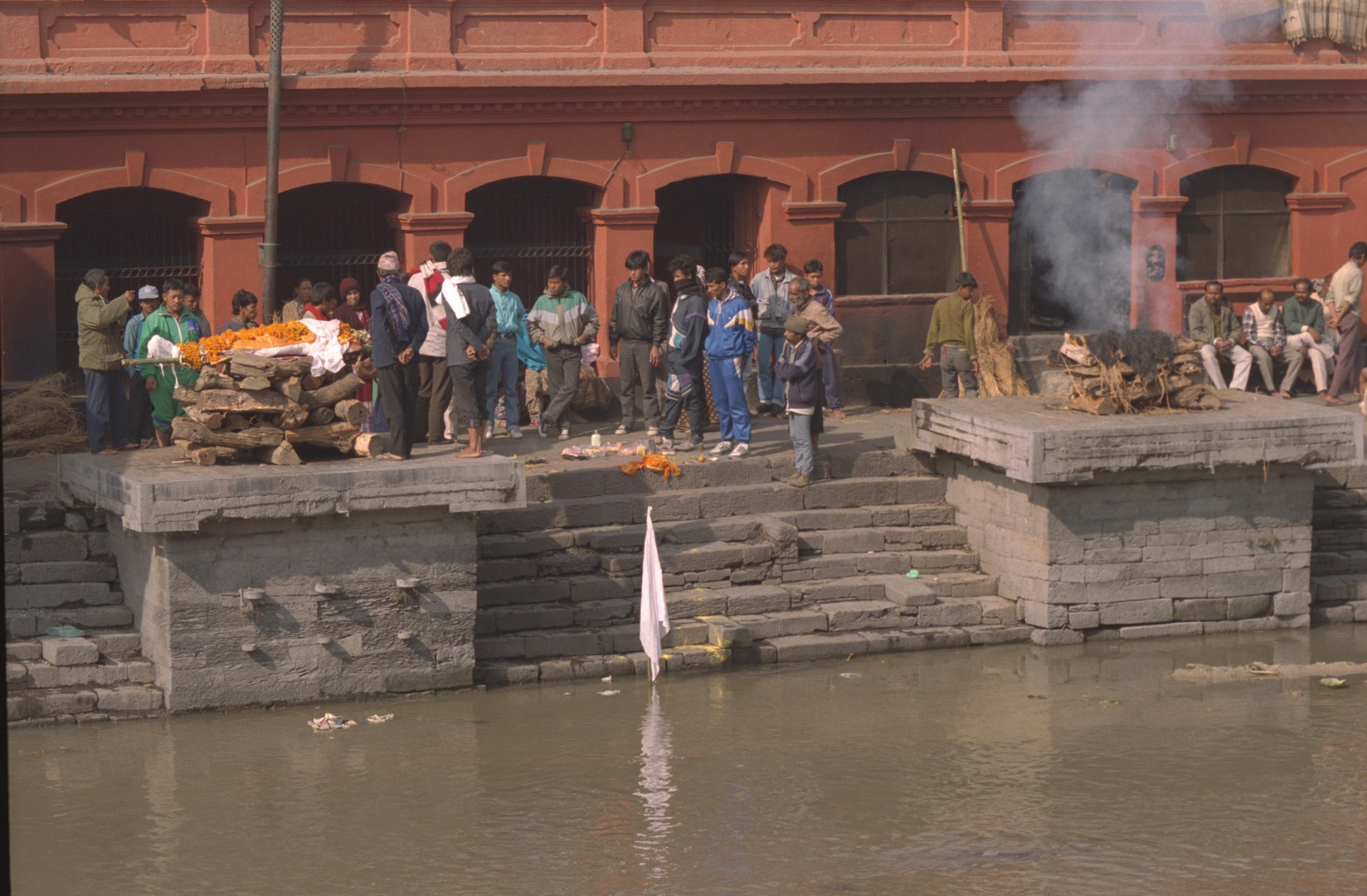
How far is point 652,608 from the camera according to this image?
11844 mm

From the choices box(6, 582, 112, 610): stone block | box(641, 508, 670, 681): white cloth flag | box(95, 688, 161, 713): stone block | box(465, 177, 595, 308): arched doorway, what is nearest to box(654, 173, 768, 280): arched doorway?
box(465, 177, 595, 308): arched doorway

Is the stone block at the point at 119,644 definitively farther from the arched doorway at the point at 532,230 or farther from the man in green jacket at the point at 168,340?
the arched doorway at the point at 532,230

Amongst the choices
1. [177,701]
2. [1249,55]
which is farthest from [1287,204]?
[177,701]

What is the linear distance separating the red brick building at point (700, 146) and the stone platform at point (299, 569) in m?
5.81

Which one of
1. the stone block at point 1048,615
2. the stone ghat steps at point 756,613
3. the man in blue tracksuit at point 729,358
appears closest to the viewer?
the stone ghat steps at point 756,613

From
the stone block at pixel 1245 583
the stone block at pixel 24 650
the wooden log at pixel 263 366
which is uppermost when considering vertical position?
the wooden log at pixel 263 366

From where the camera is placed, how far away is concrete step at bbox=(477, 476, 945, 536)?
13.1 metres

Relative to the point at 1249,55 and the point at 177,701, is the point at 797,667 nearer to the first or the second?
the point at 177,701

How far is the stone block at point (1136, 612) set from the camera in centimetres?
1304

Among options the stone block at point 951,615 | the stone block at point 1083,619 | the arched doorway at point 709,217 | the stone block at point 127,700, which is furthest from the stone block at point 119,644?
the arched doorway at point 709,217

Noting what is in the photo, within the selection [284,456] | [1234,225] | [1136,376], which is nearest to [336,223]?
[284,456]

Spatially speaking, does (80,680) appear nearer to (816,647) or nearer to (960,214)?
(816,647)

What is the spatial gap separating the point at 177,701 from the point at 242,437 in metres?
1.71

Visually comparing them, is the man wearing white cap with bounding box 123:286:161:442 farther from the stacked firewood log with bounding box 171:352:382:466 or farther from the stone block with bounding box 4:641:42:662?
the stone block with bounding box 4:641:42:662
